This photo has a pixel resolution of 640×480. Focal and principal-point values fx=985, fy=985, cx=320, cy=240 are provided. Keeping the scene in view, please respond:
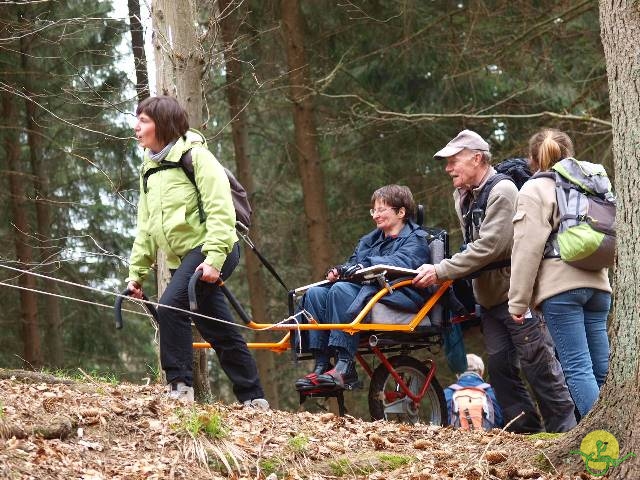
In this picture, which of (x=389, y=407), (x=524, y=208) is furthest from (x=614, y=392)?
(x=389, y=407)

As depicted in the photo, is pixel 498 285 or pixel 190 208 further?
pixel 498 285

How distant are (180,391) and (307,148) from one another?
28.3ft

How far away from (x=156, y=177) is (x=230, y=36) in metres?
7.98

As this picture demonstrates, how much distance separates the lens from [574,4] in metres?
12.9

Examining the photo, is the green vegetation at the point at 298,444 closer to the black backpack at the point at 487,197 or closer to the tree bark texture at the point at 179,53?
the black backpack at the point at 487,197

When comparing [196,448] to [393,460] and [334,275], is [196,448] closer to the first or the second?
[393,460]

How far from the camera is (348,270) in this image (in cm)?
750

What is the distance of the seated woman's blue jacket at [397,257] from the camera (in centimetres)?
727

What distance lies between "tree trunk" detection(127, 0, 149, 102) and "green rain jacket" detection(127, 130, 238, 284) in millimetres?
1545

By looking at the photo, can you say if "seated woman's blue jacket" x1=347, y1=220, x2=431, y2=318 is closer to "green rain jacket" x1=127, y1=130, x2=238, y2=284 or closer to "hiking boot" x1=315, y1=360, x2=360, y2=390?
"hiking boot" x1=315, y1=360, x2=360, y2=390

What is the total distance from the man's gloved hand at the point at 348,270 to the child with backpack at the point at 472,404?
1.34m

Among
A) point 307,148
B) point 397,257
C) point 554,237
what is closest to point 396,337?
point 397,257

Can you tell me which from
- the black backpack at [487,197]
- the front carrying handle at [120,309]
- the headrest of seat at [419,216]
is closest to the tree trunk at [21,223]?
the headrest of seat at [419,216]

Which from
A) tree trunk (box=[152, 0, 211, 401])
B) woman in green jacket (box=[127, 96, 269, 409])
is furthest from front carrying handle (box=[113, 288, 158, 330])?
tree trunk (box=[152, 0, 211, 401])
